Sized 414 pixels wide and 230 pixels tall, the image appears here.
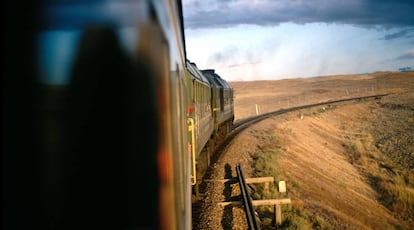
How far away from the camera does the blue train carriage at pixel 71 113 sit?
1130 mm

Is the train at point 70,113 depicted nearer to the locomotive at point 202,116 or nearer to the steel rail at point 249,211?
the locomotive at point 202,116

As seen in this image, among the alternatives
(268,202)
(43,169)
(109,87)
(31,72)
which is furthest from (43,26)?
(268,202)

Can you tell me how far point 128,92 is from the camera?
48.9 inches

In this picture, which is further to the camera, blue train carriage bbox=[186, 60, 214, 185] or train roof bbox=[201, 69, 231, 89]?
train roof bbox=[201, 69, 231, 89]

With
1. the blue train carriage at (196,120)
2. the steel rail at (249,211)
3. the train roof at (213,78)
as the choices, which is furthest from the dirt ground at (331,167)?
the train roof at (213,78)

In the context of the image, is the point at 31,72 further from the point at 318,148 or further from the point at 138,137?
the point at 318,148

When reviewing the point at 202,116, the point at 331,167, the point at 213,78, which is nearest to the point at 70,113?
the point at 202,116

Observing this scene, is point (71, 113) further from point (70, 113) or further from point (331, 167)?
point (331, 167)

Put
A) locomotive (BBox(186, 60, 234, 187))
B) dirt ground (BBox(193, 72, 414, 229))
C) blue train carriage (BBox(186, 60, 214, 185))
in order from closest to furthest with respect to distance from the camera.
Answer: blue train carriage (BBox(186, 60, 214, 185)), locomotive (BBox(186, 60, 234, 187)), dirt ground (BBox(193, 72, 414, 229))

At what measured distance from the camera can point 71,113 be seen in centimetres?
117

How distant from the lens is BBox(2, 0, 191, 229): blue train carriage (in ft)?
3.71

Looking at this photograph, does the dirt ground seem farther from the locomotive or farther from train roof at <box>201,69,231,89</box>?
train roof at <box>201,69,231,89</box>

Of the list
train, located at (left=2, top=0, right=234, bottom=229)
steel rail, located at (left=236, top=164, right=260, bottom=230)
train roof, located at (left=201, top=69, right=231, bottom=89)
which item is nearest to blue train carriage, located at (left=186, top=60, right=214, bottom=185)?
steel rail, located at (left=236, top=164, right=260, bottom=230)

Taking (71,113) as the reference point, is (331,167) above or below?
below
